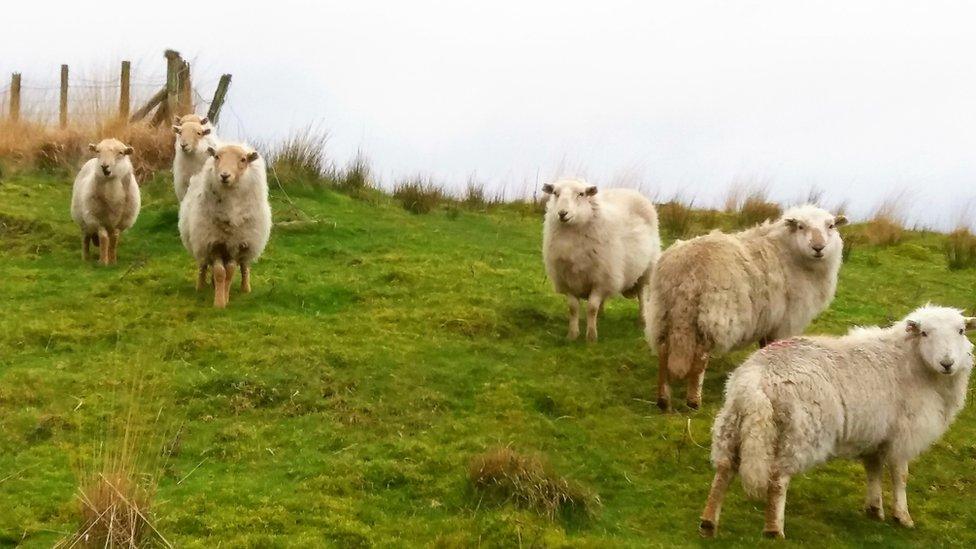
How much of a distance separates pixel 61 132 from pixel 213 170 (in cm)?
865

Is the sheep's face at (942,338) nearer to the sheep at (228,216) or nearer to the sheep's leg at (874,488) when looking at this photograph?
the sheep's leg at (874,488)

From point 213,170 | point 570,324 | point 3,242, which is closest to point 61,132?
point 3,242

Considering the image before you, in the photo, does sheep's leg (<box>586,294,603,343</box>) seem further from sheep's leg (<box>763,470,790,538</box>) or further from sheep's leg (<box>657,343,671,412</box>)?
sheep's leg (<box>763,470,790,538</box>)

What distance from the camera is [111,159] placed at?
12.7 meters

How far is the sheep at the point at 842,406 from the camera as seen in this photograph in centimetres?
600

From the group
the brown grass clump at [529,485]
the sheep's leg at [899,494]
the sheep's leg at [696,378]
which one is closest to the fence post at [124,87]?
the sheep's leg at [696,378]

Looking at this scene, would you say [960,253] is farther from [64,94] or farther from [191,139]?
[64,94]

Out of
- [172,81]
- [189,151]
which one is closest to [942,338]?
[189,151]

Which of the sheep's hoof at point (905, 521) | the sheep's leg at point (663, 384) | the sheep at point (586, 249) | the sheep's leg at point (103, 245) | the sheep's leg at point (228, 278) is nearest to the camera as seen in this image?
the sheep's hoof at point (905, 521)

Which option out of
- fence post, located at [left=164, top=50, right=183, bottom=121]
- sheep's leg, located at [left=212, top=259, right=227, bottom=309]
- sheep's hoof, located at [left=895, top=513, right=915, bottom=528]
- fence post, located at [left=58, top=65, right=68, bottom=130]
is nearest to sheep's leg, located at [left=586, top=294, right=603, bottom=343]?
sheep's leg, located at [left=212, top=259, right=227, bottom=309]

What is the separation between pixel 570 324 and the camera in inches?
398

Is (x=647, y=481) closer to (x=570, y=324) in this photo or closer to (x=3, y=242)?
(x=570, y=324)

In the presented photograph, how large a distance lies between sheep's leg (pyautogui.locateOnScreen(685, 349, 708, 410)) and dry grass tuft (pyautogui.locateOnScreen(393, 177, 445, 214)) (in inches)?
333

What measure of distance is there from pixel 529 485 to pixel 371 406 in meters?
1.99
